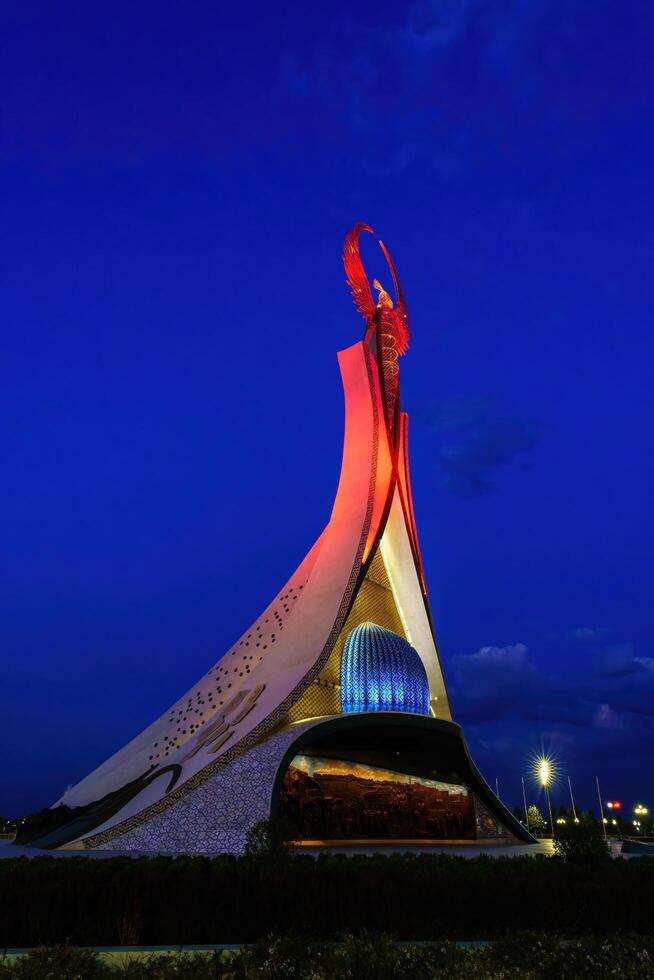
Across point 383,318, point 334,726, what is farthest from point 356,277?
point 334,726

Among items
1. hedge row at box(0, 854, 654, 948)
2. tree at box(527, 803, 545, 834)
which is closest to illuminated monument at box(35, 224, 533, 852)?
hedge row at box(0, 854, 654, 948)

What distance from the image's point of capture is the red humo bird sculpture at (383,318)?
21.8 metres

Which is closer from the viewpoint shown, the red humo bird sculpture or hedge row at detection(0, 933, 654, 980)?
hedge row at detection(0, 933, 654, 980)

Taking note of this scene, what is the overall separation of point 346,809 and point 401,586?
265 inches

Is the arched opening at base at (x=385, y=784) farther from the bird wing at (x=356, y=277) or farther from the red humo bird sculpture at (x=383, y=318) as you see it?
the bird wing at (x=356, y=277)

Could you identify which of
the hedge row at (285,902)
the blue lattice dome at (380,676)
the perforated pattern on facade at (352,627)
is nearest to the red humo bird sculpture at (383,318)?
the perforated pattern on facade at (352,627)

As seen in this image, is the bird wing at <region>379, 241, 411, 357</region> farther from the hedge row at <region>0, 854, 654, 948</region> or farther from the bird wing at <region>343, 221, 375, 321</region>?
the hedge row at <region>0, 854, 654, 948</region>

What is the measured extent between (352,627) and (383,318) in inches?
392

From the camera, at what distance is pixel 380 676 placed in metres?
16.1

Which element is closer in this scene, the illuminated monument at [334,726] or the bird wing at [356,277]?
the illuminated monument at [334,726]

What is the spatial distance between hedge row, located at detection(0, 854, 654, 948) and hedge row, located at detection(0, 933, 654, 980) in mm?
974

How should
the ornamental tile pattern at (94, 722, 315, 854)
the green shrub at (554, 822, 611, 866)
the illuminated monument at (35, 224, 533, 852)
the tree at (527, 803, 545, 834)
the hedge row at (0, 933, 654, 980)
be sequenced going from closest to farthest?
the hedge row at (0, 933, 654, 980), the green shrub at (554, 822, 611, 866), the ornamental tile pattern at (94, 722, 315, 854), the illuminated monument at (35, 224, 533, 852), the tree at (527, 803, 545, 834)

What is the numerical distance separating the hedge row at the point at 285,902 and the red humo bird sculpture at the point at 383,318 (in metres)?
16.1

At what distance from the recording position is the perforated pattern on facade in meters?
16.1
